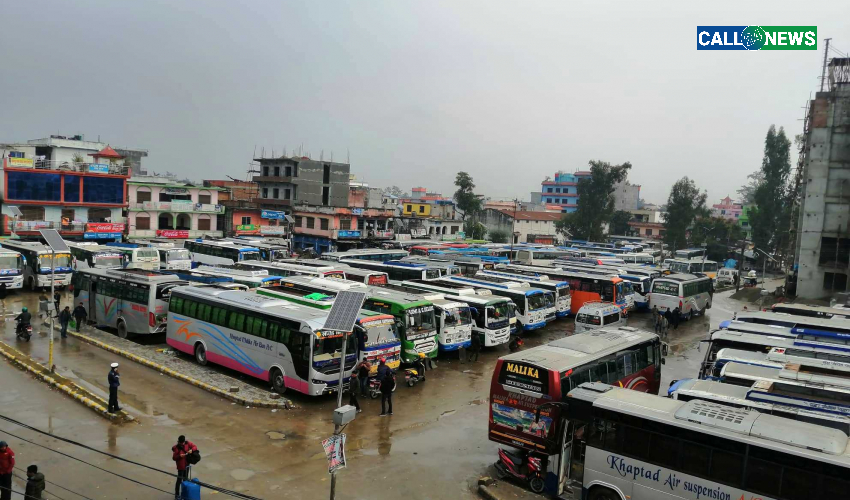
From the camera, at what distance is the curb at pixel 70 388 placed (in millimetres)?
13125

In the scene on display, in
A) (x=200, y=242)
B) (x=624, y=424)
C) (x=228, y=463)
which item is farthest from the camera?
(x=200, y=242)

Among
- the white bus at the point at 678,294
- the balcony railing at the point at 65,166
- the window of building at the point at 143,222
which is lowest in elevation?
the white bus at the point at 678,294

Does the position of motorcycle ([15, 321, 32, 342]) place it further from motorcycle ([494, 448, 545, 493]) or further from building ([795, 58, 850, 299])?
building ([795, 58, 850, 299])

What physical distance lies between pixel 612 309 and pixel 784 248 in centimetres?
5059

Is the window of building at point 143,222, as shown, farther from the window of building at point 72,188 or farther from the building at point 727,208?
the building at point 727,208

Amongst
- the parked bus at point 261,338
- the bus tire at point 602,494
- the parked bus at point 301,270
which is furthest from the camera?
the parked bus at point 301,270

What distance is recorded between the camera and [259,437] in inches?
500

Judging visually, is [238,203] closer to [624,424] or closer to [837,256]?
[837,256]

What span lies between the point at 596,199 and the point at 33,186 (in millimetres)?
57937

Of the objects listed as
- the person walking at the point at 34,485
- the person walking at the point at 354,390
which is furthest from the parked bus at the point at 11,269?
the person walking at the point at 34,485

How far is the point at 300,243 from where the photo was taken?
61.6 m

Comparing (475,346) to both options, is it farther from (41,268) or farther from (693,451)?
(41,268)

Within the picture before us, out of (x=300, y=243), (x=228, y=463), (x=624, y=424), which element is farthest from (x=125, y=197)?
(x=624, y=424)

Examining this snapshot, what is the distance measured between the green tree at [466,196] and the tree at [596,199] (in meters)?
12.5
